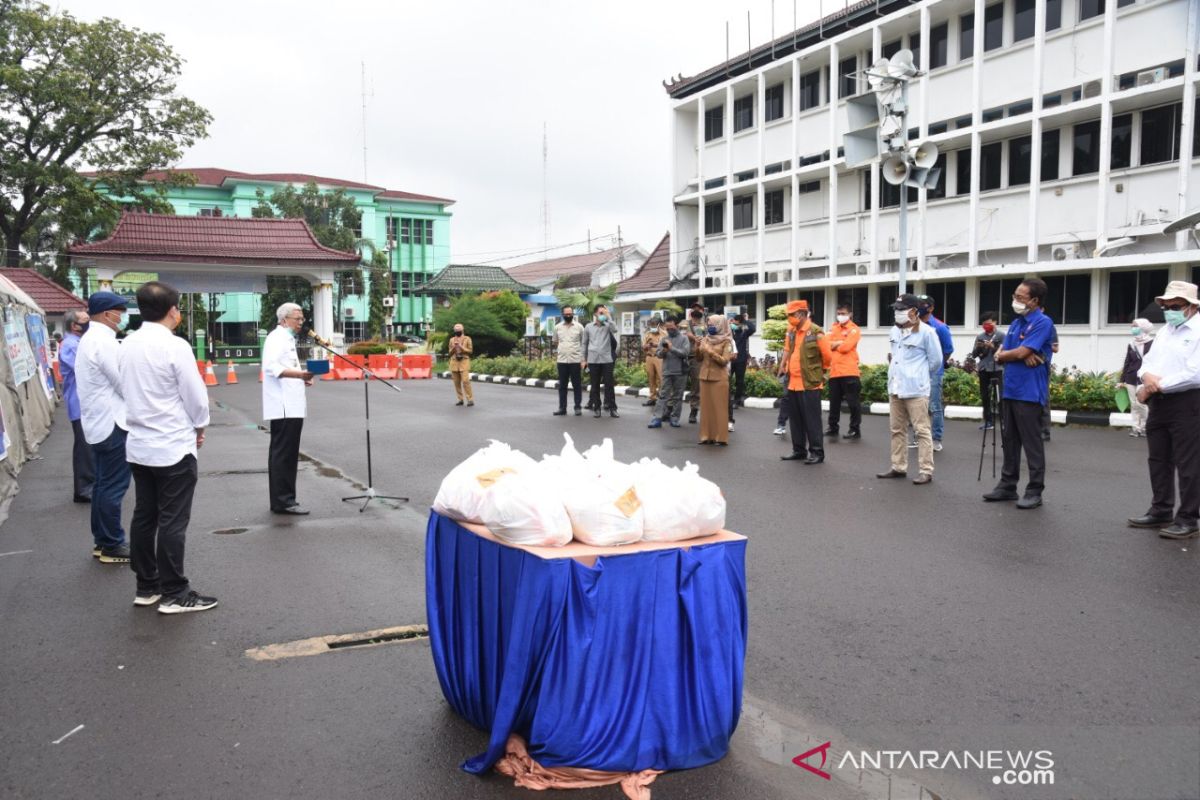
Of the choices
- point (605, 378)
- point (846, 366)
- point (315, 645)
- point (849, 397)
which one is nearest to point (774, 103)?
point (605, 378)

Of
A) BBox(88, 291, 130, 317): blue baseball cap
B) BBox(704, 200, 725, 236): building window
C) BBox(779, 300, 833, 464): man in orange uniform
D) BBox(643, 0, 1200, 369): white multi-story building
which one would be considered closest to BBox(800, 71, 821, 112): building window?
BBox(643, 0, 1200, 369): white multi-story building

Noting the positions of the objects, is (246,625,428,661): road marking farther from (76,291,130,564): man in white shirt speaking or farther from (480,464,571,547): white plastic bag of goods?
A: (76,291,130,564): man in white shirt speaking

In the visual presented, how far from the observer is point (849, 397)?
14.0 metres

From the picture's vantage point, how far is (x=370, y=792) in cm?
335

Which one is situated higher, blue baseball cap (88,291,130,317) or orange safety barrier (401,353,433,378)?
blue baseball cap (88,291,130,317)

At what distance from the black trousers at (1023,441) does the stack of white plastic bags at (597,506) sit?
5.60 meters

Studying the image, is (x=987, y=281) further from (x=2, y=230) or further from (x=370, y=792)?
(x=2, y=230)

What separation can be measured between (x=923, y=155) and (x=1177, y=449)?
28.6 ft

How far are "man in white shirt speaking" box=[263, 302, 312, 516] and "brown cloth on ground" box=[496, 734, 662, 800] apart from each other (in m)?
5.31

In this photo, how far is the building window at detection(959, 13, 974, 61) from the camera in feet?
84.5

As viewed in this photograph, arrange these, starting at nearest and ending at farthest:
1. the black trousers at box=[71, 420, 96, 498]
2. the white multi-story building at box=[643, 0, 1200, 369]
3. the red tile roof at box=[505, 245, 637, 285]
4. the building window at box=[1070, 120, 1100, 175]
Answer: the black trousers at box=[71, 420, 96, 498] → the white multi-story building at box=[643, 0, 1200, 369] → the building window at box=[1070, 120, 1100, 175] → the red tile roof at box=[505, 245, 637, 285]

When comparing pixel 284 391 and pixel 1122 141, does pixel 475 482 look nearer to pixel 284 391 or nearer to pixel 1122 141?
pixel 284 391

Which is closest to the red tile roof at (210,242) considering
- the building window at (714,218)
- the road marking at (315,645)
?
the building window at (714,218)

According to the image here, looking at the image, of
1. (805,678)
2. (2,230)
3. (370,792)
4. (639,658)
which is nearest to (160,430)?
(370,792)
